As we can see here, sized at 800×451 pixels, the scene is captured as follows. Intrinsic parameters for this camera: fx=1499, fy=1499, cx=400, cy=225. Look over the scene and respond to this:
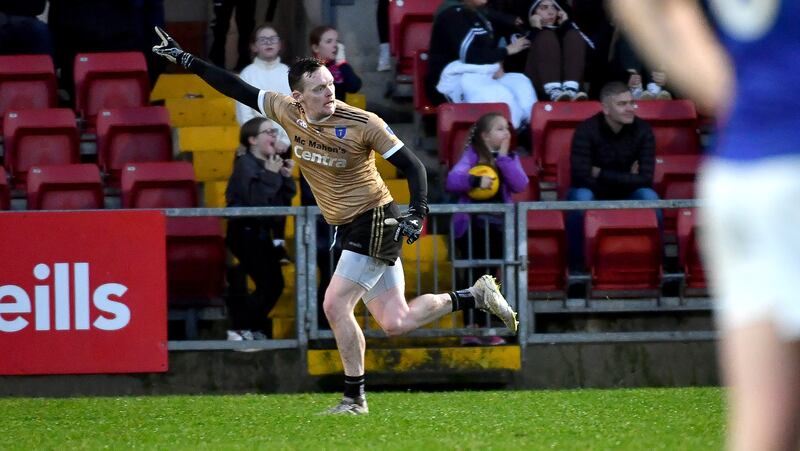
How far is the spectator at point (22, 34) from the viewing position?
44.7 feet

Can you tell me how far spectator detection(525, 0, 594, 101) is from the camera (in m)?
13.1

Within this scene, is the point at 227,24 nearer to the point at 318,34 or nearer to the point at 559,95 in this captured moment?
the point at 318,34

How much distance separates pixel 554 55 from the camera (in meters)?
13.1

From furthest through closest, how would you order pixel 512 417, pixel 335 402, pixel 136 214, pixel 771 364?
pixel 136 214 → pixel 335 402 → pixel 512 417 → pixel 771 364

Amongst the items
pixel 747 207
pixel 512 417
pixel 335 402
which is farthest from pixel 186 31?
pixel 747 207

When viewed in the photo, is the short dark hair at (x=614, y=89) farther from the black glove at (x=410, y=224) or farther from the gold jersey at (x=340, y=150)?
the black glove at (x=410, y=224)

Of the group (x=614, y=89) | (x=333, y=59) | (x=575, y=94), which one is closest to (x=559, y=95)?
(x=575, y=94)

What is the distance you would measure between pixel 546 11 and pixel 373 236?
522 cm

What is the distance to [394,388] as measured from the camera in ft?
36.1

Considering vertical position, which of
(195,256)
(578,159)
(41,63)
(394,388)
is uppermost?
(41,63)

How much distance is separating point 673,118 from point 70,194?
17.1ft

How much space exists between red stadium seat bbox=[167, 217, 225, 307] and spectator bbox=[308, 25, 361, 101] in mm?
2384

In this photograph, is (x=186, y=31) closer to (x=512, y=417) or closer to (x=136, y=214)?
(x=136, y=214)

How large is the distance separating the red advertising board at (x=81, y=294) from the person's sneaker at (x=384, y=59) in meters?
4.52
